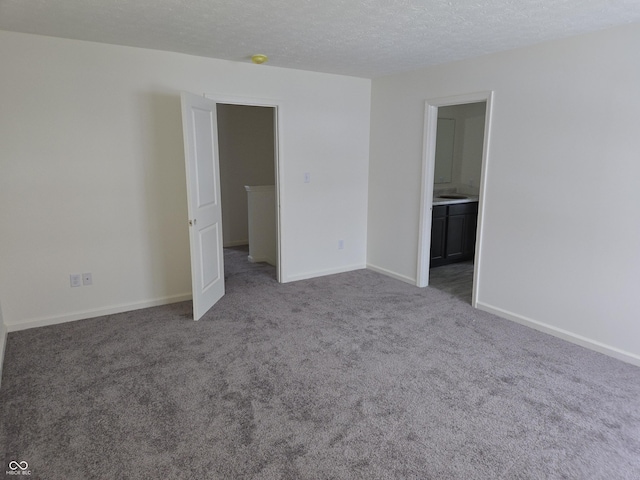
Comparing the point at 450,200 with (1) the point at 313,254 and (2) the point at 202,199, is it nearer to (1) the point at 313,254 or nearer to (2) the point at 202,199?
(1) the point at 313,254

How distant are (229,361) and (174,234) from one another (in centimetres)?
157

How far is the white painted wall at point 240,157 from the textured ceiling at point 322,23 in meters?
2.73

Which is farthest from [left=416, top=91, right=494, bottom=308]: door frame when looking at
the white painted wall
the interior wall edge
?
the interior wall edge

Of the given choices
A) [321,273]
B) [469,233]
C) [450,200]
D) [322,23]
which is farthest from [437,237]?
[322,23]

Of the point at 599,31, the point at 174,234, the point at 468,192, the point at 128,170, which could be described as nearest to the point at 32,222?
the point at 128,170

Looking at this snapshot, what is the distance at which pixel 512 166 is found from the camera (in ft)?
11.5

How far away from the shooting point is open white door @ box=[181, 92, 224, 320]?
11.2 ft

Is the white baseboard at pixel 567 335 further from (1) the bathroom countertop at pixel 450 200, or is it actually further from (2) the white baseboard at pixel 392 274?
(1) the bathroom countertop at pixel 450 200

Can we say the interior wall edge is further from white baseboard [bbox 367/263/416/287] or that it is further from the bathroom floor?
the bathroom floor

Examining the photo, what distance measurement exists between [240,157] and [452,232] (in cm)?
340

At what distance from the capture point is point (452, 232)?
17.2ft

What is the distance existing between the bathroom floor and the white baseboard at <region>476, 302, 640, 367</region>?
35 centimetres

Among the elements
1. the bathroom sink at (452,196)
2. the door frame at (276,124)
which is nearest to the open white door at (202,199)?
the door frame at (276,124)

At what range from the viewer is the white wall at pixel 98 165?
3232 mm
